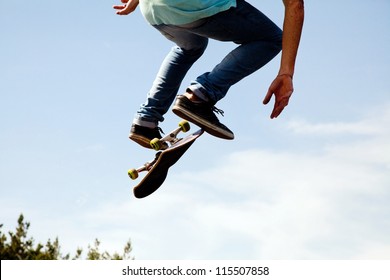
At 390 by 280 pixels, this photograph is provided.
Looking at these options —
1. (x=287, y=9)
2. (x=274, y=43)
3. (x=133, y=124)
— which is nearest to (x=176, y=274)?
(x=133, y=124)

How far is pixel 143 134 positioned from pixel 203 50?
1.16 meters

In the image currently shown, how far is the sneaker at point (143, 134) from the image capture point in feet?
22.2

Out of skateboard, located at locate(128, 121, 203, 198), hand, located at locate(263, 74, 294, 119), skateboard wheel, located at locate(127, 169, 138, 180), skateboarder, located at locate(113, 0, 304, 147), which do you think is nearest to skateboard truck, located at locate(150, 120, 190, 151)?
skateboard, located at locate(128, 121, 203, 198)

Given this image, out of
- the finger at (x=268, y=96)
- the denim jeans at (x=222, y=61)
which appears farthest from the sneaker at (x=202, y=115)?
the finger at (x=268, y=96)

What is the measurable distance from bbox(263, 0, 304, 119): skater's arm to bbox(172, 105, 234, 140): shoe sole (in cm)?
84

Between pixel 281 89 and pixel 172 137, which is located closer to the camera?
pixel 281 89

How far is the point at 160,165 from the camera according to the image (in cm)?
657

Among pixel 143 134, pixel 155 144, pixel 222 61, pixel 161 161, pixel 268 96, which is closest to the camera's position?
pixel 268 96

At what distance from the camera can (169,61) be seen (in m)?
6.55

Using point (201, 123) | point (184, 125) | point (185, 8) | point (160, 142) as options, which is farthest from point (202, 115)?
point (185, 8)

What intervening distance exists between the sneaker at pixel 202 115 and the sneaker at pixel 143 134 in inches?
24.5

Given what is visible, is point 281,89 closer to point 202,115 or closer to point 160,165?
point 202,115

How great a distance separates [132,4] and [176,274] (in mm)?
3263

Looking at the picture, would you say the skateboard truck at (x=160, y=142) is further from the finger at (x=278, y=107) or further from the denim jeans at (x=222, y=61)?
the finger at (x=278, y=107)
